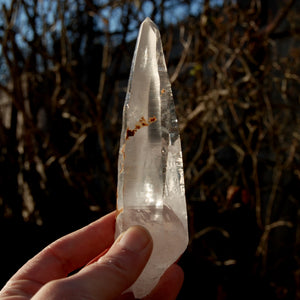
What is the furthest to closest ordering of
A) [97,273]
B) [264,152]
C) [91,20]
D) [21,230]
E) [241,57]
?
[91,20], [264,152], [21,230], [241,57], [97,273]

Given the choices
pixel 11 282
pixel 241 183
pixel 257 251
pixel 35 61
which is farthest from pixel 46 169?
pixel 11 282

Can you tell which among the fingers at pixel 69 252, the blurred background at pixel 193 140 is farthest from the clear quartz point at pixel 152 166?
the blurred background at pixel 193 140

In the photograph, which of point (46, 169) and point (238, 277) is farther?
point (46, 169)

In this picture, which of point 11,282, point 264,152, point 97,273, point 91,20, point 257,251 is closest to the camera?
point 97,273

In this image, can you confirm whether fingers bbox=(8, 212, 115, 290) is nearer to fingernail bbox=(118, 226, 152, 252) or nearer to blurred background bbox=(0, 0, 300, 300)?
fingernail bbox=(118, 226, 152, 252)

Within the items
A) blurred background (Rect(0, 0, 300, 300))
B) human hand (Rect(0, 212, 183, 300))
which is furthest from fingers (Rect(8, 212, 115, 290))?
blurred background (Rect(0, 0, 300, 300))

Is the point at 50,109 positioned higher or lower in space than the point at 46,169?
higher

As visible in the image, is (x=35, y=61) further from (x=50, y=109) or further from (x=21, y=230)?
(x=21, y=230)

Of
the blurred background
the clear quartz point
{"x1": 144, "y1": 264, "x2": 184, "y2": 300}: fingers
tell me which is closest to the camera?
the clear quartz point
